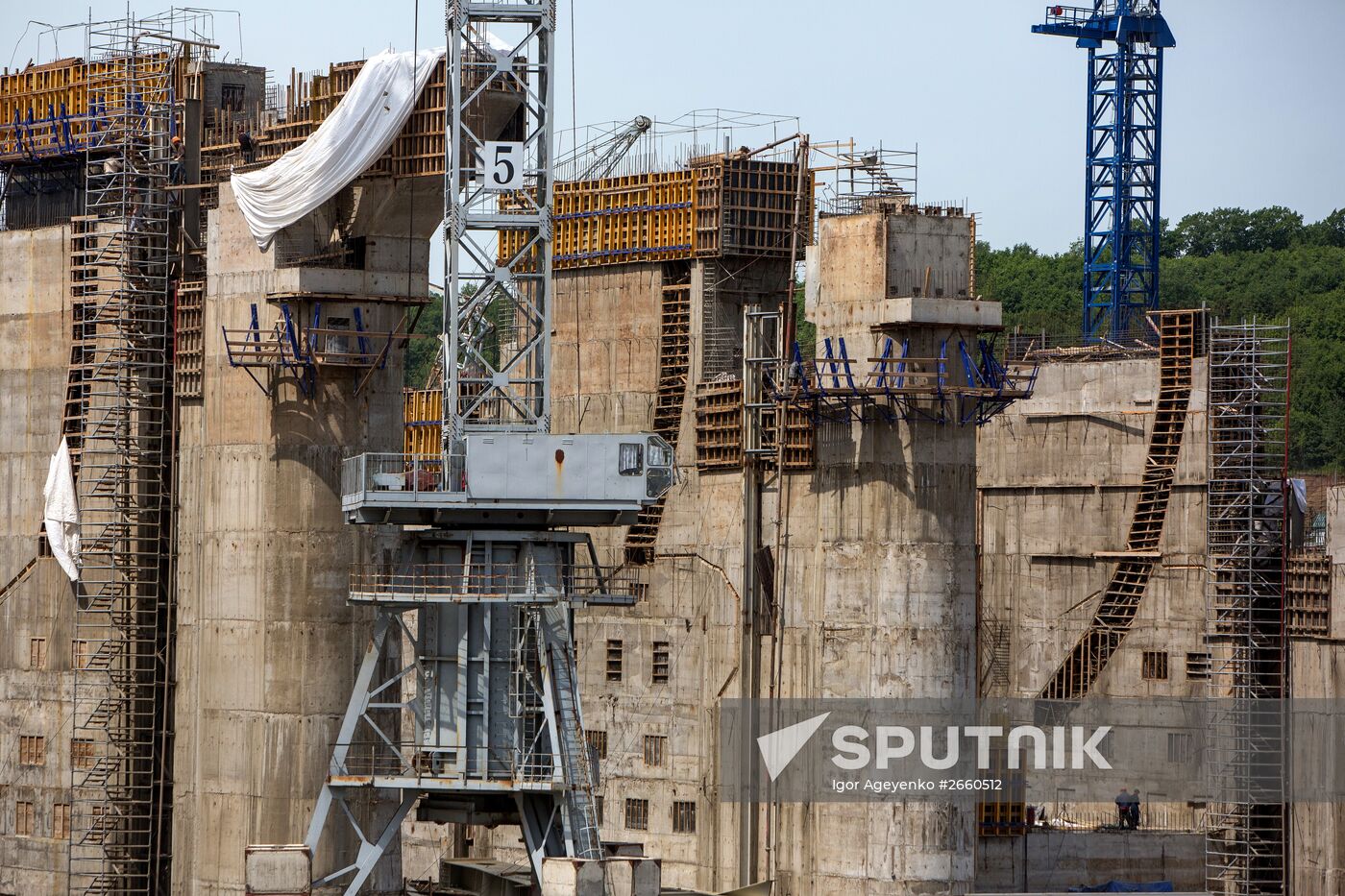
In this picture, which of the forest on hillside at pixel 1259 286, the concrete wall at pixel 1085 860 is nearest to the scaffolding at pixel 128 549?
the concrete wall at pixel 1085 860

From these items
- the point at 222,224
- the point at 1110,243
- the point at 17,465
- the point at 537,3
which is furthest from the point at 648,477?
the point at 1110,243

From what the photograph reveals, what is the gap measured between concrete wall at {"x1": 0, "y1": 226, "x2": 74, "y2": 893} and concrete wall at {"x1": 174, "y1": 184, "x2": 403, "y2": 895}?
331 inches

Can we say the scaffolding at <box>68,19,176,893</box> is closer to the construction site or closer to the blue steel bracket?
the construction site

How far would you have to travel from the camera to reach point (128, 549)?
257ft

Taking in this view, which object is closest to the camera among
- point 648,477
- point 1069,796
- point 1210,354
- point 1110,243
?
point 648,477

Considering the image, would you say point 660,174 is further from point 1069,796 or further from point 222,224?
point 1069,796

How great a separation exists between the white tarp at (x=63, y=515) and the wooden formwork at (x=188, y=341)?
5718 mm

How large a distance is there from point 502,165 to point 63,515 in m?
22.0

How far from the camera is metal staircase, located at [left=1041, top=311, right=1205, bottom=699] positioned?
8512 cm

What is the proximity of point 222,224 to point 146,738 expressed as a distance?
52.4ft

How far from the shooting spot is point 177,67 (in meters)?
81.6

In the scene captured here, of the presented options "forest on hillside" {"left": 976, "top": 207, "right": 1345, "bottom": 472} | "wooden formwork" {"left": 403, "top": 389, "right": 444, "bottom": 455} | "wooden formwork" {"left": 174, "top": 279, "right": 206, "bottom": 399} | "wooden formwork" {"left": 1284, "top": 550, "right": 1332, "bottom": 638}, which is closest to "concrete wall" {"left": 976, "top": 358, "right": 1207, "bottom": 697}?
"wooden formwork" {"left": 1284, "top": 550, "right": 1332, "bottom": 638}

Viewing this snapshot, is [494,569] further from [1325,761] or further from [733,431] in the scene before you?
[1325,761]

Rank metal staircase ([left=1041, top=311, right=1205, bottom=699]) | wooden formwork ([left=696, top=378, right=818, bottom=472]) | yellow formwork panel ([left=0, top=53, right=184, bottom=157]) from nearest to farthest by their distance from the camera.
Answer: wooden formwork ([left=696, top=378, right=818, bottom=472])
yellow formwork panel ([left=0, top=53, right=184, bottom=157])
metal staircase ([left=1041, top=311, right=1205, bottom=699])
